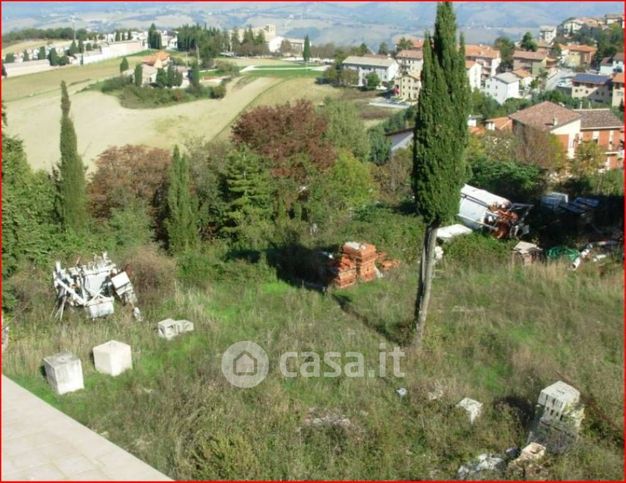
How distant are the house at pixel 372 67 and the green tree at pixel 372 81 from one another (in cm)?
159

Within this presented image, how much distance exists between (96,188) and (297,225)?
714 centimetres

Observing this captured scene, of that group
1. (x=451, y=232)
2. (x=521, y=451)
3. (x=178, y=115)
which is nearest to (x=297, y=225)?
(x=451, y=232)

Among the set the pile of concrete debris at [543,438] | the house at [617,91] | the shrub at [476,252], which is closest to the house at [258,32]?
the house at [617,91]

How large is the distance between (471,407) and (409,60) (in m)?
84.3

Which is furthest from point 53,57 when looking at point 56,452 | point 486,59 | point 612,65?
point 56,452

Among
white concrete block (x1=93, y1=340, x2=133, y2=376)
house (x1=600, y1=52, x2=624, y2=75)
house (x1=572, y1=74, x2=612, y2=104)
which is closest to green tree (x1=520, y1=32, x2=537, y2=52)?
house (x1=600, y1=52, x2=624, y2=75)

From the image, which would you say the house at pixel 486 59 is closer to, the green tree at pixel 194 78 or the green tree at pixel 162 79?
the green tree at pixel 194 78

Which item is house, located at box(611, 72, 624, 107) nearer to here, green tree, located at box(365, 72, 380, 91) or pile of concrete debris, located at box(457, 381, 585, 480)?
green tree, located at box(365, 72, 380, 91)

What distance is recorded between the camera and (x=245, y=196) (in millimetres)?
15852

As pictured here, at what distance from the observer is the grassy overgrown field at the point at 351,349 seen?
635cm

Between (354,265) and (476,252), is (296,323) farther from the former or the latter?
(476,252)

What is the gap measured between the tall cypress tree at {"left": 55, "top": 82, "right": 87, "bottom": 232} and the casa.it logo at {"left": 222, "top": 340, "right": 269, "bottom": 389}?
8.26m

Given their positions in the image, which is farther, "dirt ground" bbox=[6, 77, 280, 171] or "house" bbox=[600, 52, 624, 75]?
"house" bbox=[600, 52, 624, 75]

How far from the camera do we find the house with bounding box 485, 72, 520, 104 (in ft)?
237
